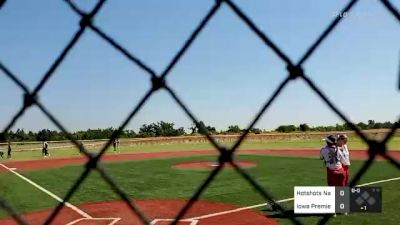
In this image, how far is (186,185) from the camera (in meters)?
13.9

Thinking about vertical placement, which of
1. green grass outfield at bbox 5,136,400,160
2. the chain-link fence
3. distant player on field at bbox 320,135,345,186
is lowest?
the chain-link fence

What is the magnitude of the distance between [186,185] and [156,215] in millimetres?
4365

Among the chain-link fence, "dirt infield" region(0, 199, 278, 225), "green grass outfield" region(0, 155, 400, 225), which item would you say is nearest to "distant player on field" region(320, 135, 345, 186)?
"green grass outfield" region(0, 155, 400, 225)

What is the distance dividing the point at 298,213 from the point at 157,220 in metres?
2.88

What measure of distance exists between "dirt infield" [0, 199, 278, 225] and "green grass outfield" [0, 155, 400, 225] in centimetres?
57

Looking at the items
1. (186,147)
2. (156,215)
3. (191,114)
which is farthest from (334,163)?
(186,147)

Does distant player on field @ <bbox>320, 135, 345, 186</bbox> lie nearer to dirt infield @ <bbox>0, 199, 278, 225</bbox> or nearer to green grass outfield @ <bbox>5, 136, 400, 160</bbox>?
dirt infield @ <bbox>0, 199, 278, 225</bbox>

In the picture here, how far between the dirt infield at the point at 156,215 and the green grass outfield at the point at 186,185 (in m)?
0.57

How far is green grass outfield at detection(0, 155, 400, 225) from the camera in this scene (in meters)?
10.7

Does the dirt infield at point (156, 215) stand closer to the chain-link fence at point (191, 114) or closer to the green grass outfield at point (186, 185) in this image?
the green grass outfield at point (186, 185)

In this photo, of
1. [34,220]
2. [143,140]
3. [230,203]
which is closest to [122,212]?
[34,220]

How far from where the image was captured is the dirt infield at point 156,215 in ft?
29.6

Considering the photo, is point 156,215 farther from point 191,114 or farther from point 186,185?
point 191,114

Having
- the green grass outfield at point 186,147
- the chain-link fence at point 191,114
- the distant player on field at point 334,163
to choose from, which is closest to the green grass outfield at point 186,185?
the distant player on field at point 334,163
